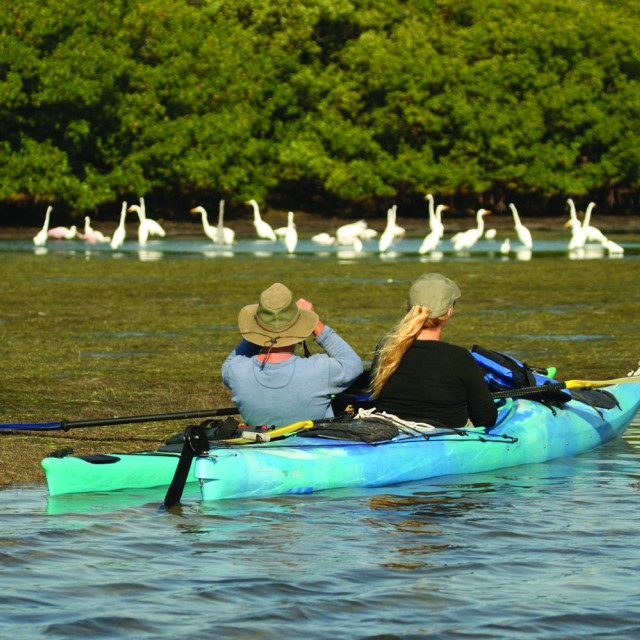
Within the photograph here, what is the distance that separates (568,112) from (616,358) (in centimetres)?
5179

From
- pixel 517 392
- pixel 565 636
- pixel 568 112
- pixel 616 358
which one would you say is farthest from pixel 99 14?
pixel 565 636

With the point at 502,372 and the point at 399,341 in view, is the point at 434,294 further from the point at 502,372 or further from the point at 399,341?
the point at 502,372

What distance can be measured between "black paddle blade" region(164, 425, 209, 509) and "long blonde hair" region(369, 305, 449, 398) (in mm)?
1407

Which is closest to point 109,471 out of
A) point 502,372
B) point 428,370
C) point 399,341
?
point 399,341

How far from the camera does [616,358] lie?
1541 cm

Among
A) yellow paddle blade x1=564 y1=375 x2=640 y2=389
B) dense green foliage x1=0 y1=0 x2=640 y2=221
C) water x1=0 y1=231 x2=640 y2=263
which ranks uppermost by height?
dense green foliage x1=0 y1=0 x2=640 y2=221

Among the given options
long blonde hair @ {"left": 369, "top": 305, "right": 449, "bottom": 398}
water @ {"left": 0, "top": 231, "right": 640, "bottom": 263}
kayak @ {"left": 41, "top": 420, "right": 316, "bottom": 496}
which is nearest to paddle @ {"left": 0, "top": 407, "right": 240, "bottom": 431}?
kayak @ {"left": 41, "top": 420, "right": 316, "bottom": 496}

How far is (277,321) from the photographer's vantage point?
8.80 m

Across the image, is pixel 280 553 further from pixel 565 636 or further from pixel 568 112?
pixel 568 112

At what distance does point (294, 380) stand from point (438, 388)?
0.88m

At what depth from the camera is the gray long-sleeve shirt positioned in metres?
8.96

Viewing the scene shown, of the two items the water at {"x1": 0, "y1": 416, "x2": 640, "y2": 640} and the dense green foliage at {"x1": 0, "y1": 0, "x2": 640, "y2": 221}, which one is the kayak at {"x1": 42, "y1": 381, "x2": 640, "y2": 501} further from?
the dense green foliage at {"x1": 0, "y1": 0, "x2": 640, "y2": 221}

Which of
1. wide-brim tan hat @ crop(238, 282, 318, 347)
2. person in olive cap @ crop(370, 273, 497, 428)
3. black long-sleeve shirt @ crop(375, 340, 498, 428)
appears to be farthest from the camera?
black long-sleeve shirt @ crop(375, 340, 498, 428)

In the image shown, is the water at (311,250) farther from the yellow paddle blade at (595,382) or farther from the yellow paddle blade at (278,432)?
the yellow paddle blade at (278,432)
